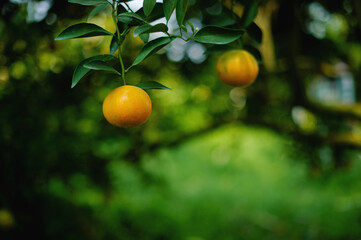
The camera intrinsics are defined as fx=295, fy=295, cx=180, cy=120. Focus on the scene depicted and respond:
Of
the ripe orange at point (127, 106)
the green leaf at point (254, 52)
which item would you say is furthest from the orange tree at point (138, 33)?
the green leaf at point (254, 52)

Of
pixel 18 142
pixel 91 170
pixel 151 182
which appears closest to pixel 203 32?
pixel 18 142

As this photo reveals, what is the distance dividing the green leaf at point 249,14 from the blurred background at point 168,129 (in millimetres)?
85

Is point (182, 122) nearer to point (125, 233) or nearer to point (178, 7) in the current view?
point (125, 233)

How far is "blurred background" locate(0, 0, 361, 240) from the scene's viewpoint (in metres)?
1.32

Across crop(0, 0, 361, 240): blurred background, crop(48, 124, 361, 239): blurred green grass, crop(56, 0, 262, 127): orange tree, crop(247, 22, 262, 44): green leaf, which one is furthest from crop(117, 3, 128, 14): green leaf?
crop(48, 124, 361, 239): blurred green grass

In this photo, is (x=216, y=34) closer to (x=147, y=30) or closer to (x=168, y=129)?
(x=147, y=30)

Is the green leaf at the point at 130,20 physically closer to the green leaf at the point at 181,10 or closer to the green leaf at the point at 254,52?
the green leaf at the point at 181,10

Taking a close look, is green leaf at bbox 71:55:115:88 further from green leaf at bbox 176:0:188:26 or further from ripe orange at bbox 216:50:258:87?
ripe orange at bbox 216:50:258:87

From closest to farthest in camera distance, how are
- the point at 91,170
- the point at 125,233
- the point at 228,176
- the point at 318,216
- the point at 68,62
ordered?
the point at 68,62
the point at 91,170
the point at 125,233
the point at 318,216
the point at 228,176

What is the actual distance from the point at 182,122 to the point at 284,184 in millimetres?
1928

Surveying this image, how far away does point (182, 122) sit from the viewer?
2.48 meters

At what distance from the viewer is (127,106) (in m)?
0.69

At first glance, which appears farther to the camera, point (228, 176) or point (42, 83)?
point (228, 176)

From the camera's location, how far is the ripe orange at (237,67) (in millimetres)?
871
